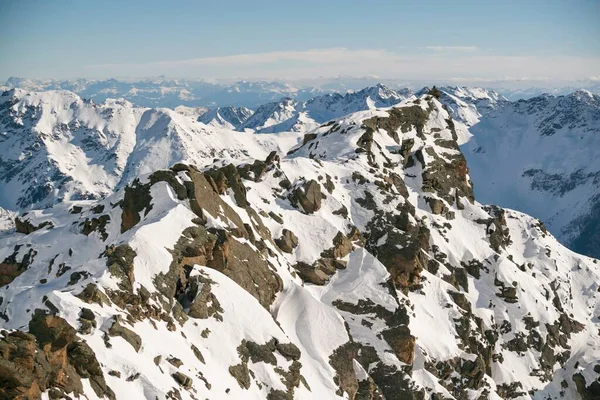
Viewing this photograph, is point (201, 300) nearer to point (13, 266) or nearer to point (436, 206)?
point (13, 266)

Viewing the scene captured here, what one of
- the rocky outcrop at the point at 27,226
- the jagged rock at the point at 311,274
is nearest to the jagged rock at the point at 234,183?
the jagged rock at the point at 311,274

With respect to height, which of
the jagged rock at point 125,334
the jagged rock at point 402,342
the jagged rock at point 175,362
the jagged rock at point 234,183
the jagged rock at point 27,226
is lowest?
the jagged rock at point 402,342

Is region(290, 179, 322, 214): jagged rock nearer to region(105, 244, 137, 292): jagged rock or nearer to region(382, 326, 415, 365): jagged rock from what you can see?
region(382, 326, 415, 365): jagged rock

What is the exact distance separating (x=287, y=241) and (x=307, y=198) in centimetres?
1311

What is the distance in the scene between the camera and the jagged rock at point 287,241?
307 feet

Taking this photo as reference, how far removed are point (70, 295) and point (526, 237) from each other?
14024cm

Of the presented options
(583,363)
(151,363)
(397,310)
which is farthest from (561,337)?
(151,363)

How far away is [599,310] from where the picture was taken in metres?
144

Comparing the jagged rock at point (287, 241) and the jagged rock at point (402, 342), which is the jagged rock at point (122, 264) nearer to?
the jagged rock at point (287, 241)

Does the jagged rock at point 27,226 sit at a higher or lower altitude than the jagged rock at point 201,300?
lower

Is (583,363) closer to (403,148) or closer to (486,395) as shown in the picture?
(486,395)

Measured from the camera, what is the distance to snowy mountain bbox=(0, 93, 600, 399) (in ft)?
158

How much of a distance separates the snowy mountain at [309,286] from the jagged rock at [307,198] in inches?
14.4

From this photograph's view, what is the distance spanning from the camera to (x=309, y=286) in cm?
8994
